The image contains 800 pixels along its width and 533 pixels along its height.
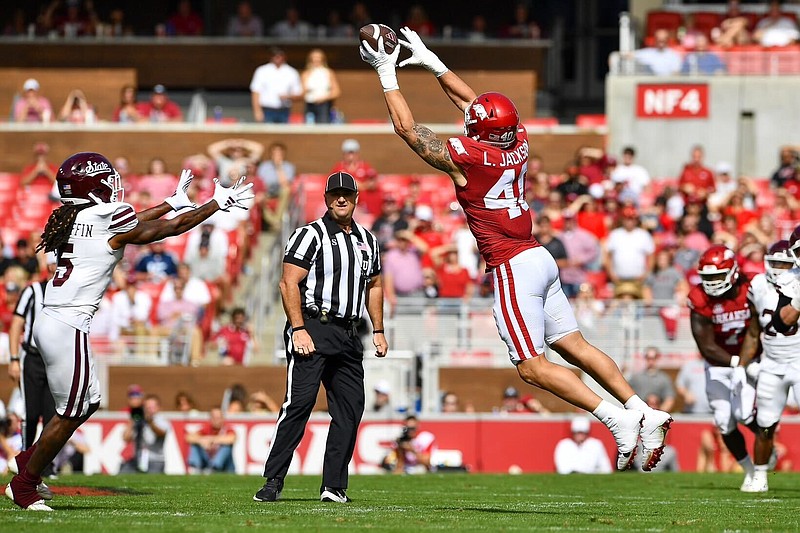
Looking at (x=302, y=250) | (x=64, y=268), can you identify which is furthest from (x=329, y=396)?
(x=64, y=268)

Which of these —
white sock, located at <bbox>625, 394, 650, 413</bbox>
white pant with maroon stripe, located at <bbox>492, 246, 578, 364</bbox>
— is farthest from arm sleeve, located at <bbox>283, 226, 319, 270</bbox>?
white sock, located at <bbox>625, 394, 650, 413</bbox>

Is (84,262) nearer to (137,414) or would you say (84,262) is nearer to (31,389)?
(31,389)

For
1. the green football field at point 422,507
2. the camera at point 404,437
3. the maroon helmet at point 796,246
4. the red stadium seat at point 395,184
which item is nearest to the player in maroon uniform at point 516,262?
the green football field at point 422,507

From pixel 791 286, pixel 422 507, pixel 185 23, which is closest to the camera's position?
pixel 422 507

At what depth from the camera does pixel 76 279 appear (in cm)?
823

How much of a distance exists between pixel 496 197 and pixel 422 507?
1.95 meters

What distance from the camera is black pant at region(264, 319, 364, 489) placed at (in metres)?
8.91

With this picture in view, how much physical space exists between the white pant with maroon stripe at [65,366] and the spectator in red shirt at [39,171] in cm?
1467

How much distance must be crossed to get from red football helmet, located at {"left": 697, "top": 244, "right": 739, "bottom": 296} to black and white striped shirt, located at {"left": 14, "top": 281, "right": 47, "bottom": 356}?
200 inches

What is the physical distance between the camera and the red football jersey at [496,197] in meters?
8.40

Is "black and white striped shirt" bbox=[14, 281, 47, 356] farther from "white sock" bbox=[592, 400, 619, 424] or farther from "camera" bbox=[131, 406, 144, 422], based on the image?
"white sock" bbox=[592, 400, 619, 424]

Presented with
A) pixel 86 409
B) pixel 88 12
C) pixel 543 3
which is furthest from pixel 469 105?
pixel 543 3

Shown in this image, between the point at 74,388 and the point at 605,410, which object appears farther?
the point at 605,410

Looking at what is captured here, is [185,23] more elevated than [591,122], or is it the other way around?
[185,23]
